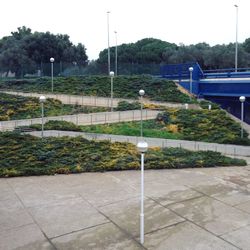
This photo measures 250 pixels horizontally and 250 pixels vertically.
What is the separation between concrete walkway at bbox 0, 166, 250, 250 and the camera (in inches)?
376

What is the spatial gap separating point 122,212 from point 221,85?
25.7m

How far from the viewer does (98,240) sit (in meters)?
9.55

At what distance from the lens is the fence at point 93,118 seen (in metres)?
27.5

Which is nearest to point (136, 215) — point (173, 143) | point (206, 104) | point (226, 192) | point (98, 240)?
point (98, 240)

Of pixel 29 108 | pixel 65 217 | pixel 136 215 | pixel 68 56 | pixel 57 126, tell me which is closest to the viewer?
pixel 65 217

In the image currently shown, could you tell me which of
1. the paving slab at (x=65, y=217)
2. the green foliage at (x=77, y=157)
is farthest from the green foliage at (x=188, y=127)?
the paving slab at (x=65, y=217)

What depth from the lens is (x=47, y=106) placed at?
3488 centimetres

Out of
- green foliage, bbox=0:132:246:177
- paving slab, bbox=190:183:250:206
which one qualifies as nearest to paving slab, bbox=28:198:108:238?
green foliage, bbox=0:132:246:177

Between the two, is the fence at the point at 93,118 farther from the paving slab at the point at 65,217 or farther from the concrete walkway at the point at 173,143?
the paving slab at the point at 65,217

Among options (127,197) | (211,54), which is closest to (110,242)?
(127,197)

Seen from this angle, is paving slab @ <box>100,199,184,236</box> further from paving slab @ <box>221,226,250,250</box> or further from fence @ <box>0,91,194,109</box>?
fence @ <box>0,91,194,109</box>

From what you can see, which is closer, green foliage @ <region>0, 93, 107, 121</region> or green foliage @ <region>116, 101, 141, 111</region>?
green foliage @ <region>0, 93, 107, 121</region>

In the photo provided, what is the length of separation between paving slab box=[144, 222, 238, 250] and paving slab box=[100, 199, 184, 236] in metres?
0.37

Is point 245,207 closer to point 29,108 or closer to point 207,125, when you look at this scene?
point 207,125
